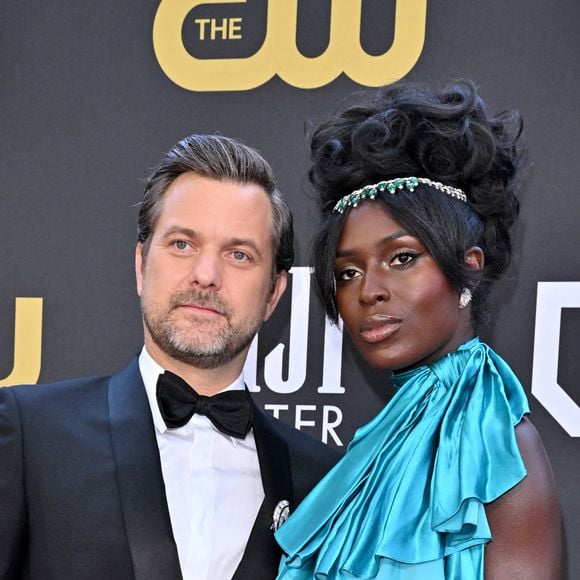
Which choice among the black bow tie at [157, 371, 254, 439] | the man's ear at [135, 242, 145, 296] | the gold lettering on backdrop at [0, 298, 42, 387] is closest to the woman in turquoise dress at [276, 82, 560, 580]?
the black bow tie at [157, 371, 254, 439]

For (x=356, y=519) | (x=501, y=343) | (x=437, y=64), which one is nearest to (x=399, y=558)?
(x=356, y=519)

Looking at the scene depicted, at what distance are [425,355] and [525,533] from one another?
379mm

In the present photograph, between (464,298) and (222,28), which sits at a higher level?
(222,28)

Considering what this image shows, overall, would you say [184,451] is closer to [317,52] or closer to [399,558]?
[399,558]

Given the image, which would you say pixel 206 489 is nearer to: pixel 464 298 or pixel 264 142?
pixel 464 298

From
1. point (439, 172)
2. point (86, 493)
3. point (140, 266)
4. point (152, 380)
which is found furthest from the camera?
point (140, 266)

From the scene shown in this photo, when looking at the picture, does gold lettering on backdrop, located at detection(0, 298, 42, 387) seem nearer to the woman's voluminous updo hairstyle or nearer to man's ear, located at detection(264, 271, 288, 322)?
man's ear, located at detection(264, 271, 288, 322)

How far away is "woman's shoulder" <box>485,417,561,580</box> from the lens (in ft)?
5.31

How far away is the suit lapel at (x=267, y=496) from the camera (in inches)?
73.9

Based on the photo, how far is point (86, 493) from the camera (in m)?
1.80

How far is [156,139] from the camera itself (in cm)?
288

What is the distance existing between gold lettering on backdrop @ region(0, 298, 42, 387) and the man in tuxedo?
2.76 feet

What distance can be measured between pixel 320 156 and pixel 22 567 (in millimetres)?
1001

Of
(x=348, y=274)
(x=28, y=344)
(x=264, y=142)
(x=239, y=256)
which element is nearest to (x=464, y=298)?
(x=348, y=274)
